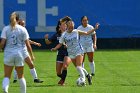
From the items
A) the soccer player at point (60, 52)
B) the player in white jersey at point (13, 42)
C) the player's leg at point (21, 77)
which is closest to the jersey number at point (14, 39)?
the player in white jersey at point (13, 42)

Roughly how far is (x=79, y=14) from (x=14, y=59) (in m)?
27.1

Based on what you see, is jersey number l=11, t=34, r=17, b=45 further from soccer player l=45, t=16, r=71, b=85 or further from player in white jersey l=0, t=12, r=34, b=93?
soccer player l=45, t=16, r=71, b=85

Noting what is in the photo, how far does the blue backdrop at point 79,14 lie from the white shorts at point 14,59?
26.2m

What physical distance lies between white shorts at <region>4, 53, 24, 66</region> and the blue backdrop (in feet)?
86.1

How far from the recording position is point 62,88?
16.6 metres

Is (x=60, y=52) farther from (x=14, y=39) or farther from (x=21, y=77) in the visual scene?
(x=14, y=39)

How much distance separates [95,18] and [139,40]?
3.58 m

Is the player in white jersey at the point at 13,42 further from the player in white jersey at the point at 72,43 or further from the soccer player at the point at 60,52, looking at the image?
the soccer player at the point at 60,52

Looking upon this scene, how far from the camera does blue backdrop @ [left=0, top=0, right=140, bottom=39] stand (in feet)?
131

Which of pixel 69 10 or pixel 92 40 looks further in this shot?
pixel 69 10

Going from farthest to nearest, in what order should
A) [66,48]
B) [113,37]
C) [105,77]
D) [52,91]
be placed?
[113,37], [105,77], [66,48], [52,91]

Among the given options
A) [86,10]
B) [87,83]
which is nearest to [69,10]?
[86,10]

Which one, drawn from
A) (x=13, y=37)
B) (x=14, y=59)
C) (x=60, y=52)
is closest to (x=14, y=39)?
(x=13, y=37)

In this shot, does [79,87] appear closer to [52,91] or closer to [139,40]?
[52,91]
